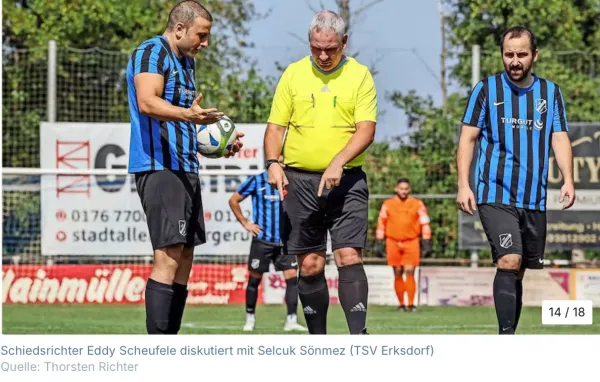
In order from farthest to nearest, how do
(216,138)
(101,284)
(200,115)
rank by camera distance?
1. (101,284)
2. (216,138)
3. (200,115)

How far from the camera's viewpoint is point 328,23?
6516mm

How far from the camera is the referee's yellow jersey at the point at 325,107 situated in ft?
22.0

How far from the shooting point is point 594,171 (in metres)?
17.2

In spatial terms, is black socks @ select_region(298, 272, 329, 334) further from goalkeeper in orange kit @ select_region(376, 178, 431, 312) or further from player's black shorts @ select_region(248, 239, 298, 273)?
goalkeeper in orange kit @ select_region(376, 178, 431, 312)

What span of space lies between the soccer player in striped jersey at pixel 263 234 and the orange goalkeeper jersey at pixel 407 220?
4.39 meters

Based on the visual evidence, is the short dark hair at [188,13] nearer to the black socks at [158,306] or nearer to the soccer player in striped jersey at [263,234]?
the black socks at [158,306]

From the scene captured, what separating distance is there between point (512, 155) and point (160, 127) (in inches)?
77.8

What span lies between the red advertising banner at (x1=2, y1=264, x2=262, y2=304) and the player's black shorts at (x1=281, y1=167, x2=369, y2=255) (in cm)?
1042

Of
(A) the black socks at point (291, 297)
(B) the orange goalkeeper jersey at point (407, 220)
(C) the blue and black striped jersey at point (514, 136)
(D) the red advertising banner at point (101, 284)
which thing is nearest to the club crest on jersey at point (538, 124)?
(C) the blue and black striped jersey at point (514, 136)

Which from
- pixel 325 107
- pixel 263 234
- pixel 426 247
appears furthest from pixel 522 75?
pixel 426 247

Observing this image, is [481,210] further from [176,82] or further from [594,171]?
[594,171]

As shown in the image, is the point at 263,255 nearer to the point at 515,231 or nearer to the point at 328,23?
the point at 515,231

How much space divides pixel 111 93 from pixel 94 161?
3.41 feet
